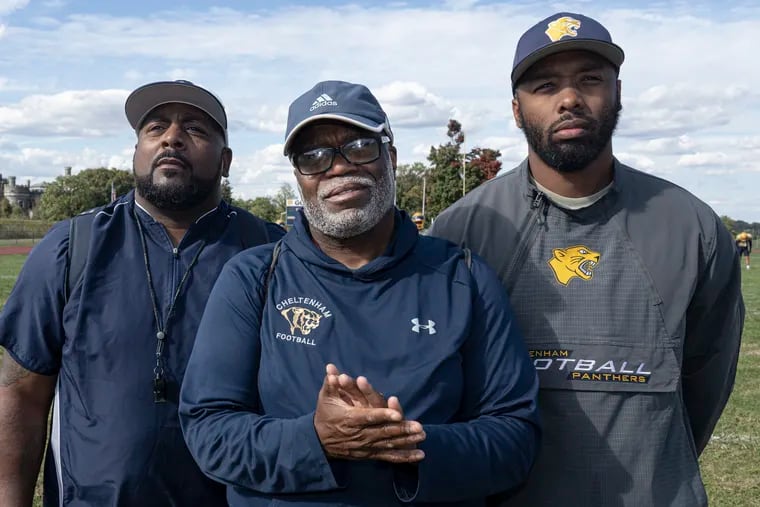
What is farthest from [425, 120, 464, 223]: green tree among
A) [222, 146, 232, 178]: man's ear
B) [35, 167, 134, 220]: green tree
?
[222, 146, 232, 178]: man's ear

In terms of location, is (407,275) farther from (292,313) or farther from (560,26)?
(560,26)

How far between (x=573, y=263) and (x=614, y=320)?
252 mm

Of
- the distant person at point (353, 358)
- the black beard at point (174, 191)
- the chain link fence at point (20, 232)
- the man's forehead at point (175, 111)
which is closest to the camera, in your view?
the distant person at point (353, 358)

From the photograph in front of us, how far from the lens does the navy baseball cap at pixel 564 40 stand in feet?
9.63

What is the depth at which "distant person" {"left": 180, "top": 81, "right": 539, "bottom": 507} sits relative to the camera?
7.43 feet

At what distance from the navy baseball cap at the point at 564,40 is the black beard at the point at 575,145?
0.22 metres

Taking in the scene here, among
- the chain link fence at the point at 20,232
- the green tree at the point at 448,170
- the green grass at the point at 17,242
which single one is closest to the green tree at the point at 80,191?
the chain link fence at the point at 20,232

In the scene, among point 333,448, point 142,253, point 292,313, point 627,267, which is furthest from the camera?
point 142,253

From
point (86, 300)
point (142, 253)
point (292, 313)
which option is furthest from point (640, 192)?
point (86, 300)

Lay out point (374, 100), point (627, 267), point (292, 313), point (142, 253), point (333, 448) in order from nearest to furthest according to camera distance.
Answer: point (333, 448), point (292, 313), point (374, 100), point (627, 267), point (142, 253)

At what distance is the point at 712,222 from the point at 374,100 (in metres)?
1.37

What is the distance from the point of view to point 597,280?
2.92 metres

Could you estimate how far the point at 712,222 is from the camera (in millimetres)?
3035

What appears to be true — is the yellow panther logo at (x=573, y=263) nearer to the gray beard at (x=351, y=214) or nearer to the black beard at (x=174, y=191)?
the gray beard at (x=351, y=214)
